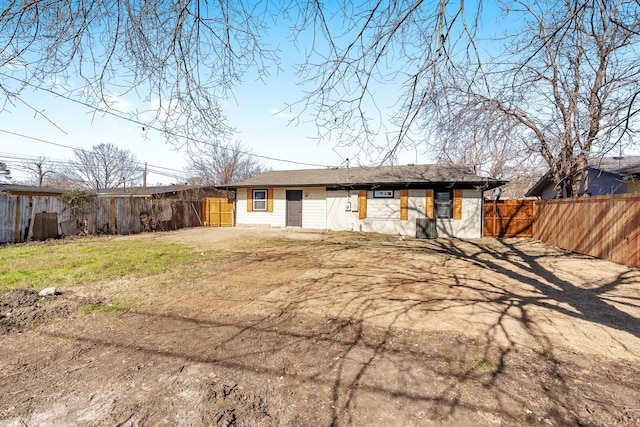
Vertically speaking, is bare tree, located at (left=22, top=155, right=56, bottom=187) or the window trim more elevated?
bare tree, located at (left=22, top=155, right=56, bottom=187)

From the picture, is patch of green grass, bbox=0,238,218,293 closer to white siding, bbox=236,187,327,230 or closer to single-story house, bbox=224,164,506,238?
white siding, bbox=236,187,327,230

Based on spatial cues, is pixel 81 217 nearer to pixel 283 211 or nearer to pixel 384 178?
pixel 283 211

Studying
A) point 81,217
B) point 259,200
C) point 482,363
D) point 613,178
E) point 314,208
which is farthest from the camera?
point 259,200

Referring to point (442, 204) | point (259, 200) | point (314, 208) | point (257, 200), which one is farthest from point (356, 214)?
point (257, 200)

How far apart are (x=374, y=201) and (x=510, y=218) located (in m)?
6.25

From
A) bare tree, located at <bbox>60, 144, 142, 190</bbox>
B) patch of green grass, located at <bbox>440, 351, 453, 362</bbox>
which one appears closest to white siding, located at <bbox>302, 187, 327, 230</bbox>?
patch of green grass, located at <bbox>440, 351, 453, 362</bbox>

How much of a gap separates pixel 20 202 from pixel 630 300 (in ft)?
53.8

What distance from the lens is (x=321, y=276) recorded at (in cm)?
566

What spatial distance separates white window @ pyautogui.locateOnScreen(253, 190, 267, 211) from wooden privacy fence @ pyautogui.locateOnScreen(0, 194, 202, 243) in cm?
460

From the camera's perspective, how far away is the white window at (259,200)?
1625 cm

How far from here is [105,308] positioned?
384 cm

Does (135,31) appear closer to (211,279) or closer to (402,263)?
(211,279)

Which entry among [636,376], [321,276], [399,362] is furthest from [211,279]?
[636,376]

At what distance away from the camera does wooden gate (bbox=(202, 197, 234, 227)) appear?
1902cm
